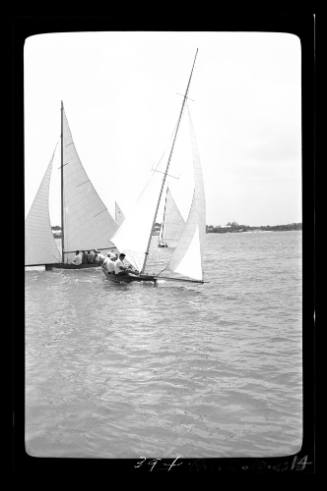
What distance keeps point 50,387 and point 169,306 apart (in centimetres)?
120

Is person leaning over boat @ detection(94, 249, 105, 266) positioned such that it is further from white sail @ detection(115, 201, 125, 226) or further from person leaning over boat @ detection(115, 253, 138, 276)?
white sail @ detection(115, 201, 125, 226)

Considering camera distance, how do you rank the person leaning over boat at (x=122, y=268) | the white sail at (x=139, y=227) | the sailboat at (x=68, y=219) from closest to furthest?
the sailboat at (x=68, y=219) → the white sail at (x=139, y=227) → the person leaning over boat at (x=122, y=268)

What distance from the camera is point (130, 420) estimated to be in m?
1.31

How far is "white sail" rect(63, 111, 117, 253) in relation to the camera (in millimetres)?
1787

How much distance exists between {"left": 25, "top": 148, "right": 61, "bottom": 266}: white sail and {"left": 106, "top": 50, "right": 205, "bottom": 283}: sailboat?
0.34 metres

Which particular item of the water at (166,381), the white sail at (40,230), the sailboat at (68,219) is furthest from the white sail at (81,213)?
the water at (166,381)

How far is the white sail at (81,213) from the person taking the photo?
1.79 meters

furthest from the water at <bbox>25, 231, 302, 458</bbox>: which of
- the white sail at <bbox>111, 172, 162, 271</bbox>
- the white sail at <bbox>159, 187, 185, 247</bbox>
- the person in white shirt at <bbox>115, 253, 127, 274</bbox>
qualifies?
the person in white shirt at <bbox>115, 253, 127, 274</bbox>

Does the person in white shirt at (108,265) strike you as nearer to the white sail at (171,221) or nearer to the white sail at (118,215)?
the white sail at (171,221)
